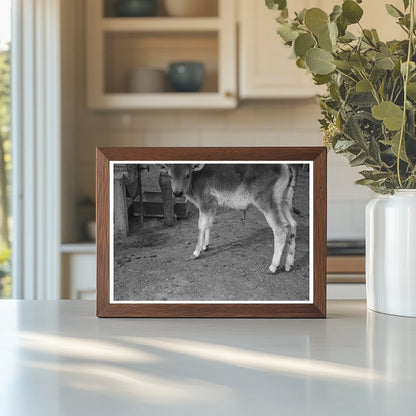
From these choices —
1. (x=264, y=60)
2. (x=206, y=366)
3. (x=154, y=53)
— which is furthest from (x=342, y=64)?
(x=154, y=53)

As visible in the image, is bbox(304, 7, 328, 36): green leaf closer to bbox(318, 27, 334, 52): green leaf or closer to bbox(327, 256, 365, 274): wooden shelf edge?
bbox(318, 27, 334, 52): green leaf

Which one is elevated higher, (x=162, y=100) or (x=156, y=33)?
(x=156, y=33)

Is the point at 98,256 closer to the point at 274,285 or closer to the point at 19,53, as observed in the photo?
the point at 274,285

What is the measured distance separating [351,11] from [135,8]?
2293mm

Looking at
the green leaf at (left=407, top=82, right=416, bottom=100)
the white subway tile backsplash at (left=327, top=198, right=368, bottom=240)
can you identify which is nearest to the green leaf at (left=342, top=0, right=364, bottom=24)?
the green leaf at (left=407, top=82, right=416, bottom=100)

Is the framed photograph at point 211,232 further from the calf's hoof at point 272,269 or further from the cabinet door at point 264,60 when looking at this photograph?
the cabinet door at point 264,60

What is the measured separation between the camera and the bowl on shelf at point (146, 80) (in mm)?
2871

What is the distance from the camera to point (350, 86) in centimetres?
75

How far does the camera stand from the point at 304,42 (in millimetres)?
735

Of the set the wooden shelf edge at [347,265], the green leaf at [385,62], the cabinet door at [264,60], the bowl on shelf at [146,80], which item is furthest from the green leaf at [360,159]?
the bowl on shelf at [146,80]

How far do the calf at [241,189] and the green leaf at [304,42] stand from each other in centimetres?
14

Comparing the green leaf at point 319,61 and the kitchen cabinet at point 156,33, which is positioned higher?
the kitchen cabinet at point 156,33

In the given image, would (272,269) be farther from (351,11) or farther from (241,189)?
(351,11)

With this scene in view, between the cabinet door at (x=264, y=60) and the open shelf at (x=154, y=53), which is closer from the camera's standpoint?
the cabinet door at (x=264, y=60)
